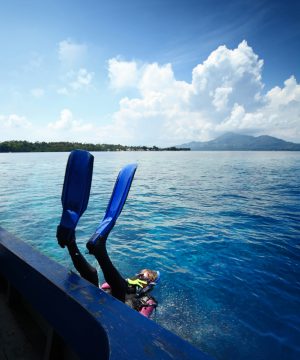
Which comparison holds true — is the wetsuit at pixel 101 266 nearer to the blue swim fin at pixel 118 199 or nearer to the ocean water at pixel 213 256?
the blue swim fin at pixel 118 199

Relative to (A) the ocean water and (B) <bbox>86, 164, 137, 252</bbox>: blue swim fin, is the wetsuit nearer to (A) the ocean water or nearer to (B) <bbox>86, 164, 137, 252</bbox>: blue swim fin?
(B) <bbox>86, 164, 137, 252</bbox>: blue swim fin

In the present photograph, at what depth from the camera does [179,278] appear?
6797mm

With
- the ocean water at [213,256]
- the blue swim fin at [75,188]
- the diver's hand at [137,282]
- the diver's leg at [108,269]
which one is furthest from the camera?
the ocean water at [213,256]

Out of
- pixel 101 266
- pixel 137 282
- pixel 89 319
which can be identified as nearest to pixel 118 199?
pixel 101 266

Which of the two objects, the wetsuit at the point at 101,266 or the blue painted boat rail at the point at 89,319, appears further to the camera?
the wetsuit at the point at 101,266

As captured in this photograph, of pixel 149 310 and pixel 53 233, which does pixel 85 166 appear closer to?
pixel 149 310

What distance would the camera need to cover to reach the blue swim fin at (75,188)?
9.78 feet

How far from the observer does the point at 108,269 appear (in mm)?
3008

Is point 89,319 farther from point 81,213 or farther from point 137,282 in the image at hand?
point 137,282

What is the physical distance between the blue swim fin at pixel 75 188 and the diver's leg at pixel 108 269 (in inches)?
14.3

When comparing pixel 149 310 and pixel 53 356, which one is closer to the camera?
pixel 53 356

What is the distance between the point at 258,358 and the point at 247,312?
120 centimetres

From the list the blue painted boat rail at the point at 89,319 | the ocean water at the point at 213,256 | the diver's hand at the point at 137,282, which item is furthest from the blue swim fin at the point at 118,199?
the ocean water at the point at 213,256

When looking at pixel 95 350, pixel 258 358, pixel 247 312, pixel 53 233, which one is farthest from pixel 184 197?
pixel 95 350
